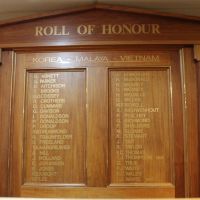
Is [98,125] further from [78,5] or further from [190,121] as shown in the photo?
[78,5]

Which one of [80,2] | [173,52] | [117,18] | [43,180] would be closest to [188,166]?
Answer: [173,52]

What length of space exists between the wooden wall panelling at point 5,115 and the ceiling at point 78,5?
1.31 ft

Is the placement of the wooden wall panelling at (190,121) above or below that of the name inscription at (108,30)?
below

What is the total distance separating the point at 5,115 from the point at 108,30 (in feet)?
3.38

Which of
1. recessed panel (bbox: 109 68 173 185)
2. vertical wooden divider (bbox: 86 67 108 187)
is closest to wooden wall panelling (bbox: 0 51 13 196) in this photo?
vertical wooden divider (bbox: 86 67 108 187)

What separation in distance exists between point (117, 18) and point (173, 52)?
51 centimetres

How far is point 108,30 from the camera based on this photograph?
8.23ft

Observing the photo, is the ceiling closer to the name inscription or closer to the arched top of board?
the arched top of board

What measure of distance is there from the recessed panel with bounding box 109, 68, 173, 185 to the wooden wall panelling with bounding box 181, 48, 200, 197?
0.12m

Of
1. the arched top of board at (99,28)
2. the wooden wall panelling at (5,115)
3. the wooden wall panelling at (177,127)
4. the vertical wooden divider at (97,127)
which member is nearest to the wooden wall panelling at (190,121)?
the wooden wall panelling at (177,127)

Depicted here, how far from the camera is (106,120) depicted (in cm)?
245

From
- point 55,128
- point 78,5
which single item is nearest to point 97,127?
point 55,128

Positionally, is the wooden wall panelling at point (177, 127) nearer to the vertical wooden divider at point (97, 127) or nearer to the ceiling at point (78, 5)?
the ceiling at point (78, 5)

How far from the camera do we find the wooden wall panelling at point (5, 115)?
2.43 meters
